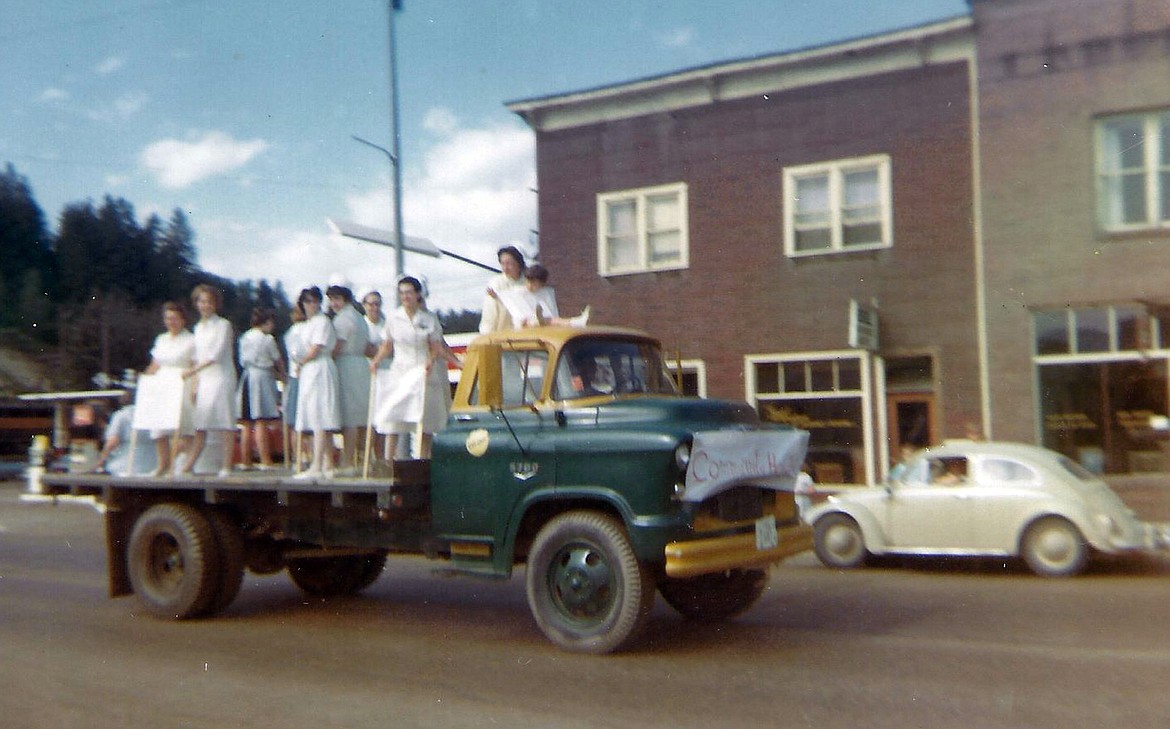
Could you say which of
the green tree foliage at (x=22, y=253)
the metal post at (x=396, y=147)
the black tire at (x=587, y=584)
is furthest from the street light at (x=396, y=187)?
the green tree foliage at (x=22, y=253)

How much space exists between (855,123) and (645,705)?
14.1 meters

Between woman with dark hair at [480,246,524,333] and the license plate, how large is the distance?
2787 millimetres

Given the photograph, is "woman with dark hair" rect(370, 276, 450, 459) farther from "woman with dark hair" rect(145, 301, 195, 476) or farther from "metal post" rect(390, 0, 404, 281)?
"metal post" rect(390, 0, 404, 281)

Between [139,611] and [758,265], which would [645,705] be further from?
[758,265]

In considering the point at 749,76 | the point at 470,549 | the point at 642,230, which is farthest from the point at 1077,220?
the point at 470,549

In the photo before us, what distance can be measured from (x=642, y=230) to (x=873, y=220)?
421cm

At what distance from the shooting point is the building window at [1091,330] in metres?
15.9

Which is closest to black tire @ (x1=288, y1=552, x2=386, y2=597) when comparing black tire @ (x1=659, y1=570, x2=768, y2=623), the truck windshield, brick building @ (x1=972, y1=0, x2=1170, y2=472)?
black tire @ (x1=659, y1=570, x2=768, y2=623)

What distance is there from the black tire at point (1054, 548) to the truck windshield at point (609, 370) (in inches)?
206

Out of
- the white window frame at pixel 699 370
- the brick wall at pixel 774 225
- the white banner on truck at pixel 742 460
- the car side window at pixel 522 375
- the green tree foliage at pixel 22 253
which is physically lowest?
the white banner on truck at pixel 742 460

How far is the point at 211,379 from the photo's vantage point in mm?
9648

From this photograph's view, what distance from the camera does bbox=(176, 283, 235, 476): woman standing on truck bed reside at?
9555 millimetres

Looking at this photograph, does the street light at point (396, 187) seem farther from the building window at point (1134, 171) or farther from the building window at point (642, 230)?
the building window at point (1134, 171)

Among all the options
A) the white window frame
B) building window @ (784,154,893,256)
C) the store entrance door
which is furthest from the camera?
the white window frame
